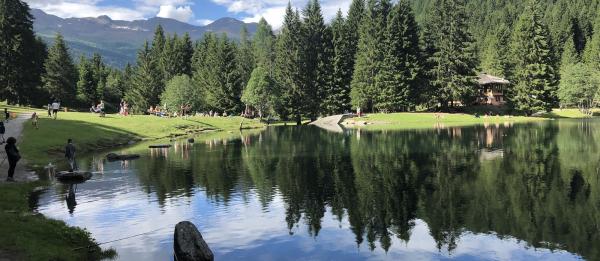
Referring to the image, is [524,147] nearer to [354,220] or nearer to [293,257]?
[354,220]

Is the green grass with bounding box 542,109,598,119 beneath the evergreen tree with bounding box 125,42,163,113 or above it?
beneath

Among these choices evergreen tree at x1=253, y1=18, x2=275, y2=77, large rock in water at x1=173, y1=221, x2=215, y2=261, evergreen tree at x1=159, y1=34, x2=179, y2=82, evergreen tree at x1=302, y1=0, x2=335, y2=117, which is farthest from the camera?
evergreen tree at x1=253, y1=18, x2=275, y2=77

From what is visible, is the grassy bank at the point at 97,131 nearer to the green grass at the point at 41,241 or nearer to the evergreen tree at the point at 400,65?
the green grass at the point at 41,241

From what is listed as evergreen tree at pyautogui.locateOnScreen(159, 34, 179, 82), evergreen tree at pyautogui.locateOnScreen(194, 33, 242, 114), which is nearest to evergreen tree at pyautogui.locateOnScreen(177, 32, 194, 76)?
evergreen tree at pyautogui.locateOnScreen(159, 34, 179, 82)

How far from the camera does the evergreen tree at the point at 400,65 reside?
115 m

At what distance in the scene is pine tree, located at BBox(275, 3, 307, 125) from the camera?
123 m

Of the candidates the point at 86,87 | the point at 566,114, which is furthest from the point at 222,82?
the point at 566,114

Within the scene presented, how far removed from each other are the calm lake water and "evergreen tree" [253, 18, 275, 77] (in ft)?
327

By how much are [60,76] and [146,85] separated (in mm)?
21165

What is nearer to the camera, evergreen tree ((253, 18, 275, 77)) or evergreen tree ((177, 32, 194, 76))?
evergreen tree ((177, 32, 194, 76))

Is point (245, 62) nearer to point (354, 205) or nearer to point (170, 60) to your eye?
point (170, 60)

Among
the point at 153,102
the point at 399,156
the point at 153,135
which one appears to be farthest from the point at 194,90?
the point at 399,156

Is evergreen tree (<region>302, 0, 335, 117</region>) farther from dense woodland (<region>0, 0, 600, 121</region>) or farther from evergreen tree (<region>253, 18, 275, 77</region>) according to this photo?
evergreen tree (<region>253, 18, 275, 77</region>)

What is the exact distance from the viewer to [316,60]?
415 feet
